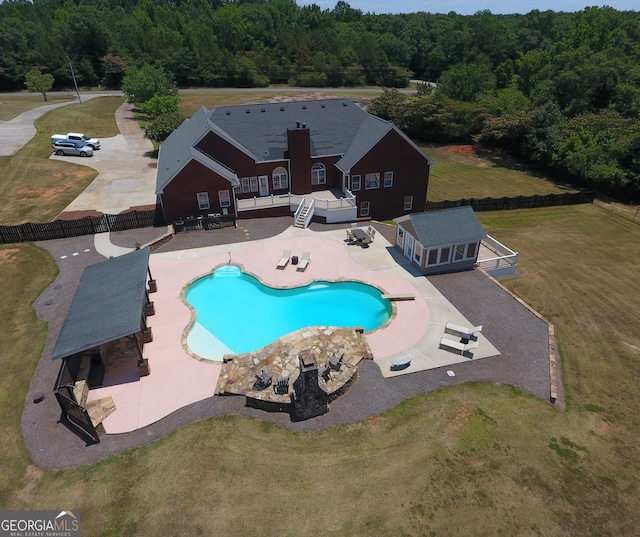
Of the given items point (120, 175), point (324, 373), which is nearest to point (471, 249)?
point (324, 373)

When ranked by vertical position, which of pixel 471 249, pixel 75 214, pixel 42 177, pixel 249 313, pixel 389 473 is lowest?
pixel 249 313

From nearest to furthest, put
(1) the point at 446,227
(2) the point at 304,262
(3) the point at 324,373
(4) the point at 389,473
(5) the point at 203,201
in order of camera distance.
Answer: (4) the point at 389,473 < (3) the point at 324,373 < (1) the point at 446,227 < (2) the point at 304,262 < (5) the point at 203,201

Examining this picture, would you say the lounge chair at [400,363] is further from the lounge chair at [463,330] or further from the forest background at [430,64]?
the forest background at [430,64]

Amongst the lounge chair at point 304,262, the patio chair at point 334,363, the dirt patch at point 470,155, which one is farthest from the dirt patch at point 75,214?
the dirt patch at point 470,155

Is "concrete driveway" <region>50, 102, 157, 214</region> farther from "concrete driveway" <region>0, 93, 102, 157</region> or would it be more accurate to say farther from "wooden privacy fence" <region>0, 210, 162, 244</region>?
"concrete driveway" <region>0, 93, 102, 157</region>

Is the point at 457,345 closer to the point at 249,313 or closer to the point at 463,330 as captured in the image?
the point at 463,330

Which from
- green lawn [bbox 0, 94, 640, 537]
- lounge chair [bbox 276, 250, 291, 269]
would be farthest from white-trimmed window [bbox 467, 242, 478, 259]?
lounge chair [bbox 276, 250, 291, 269]
